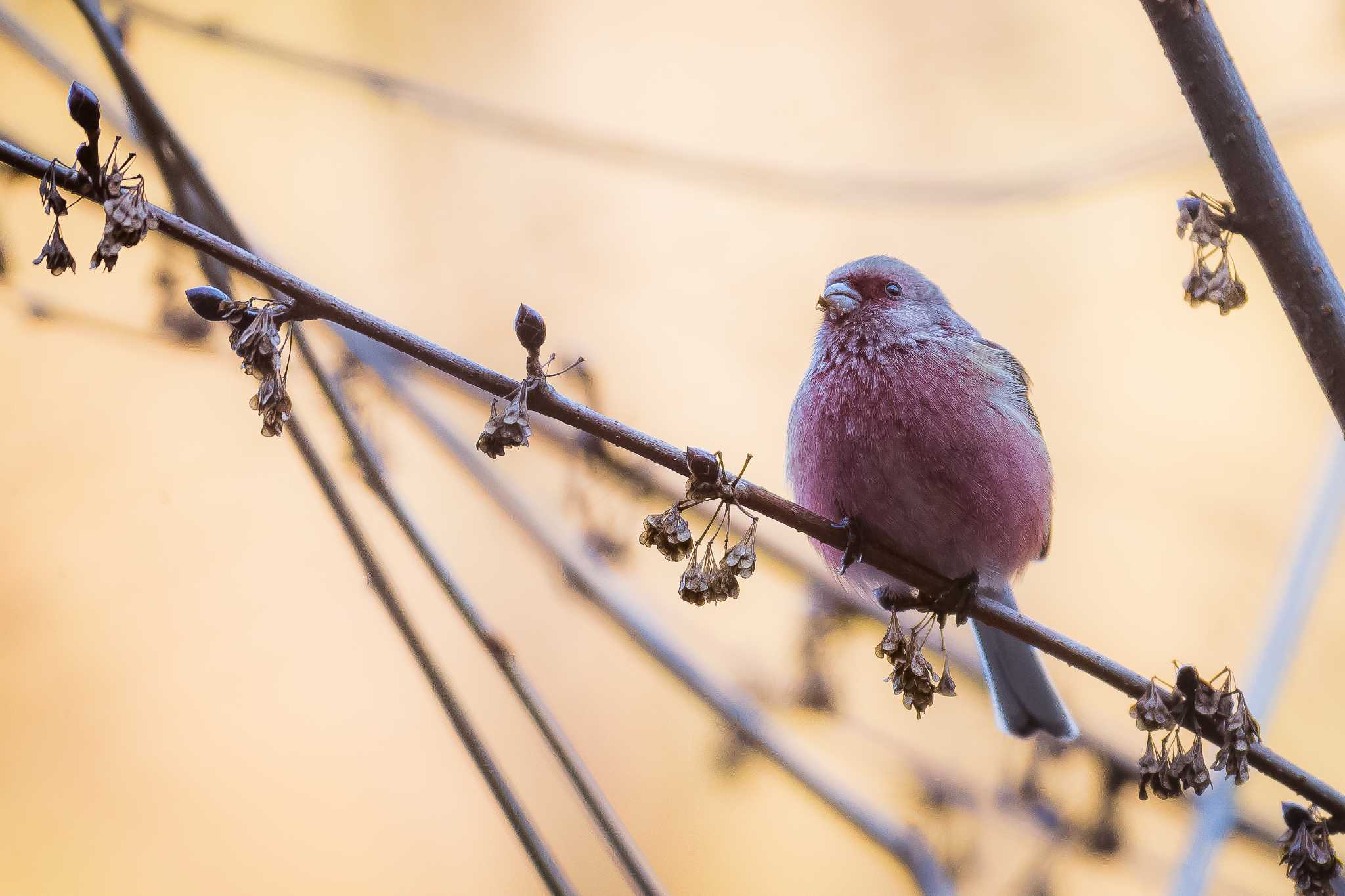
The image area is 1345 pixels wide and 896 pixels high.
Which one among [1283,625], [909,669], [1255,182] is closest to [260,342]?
Result: [909,669]

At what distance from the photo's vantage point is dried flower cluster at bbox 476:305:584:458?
4.08 ft

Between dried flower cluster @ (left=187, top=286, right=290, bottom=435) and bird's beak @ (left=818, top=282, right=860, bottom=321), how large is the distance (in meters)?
1.36

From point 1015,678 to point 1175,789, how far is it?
106 cm

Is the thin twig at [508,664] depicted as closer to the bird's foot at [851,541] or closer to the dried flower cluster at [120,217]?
the dried flower cluster at [120,217]

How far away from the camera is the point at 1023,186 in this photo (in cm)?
273

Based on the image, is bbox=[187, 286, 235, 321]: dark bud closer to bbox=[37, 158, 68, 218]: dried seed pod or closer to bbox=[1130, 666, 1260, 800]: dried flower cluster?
A: bbox=[37, 158, 68, 218]: dried seed pod

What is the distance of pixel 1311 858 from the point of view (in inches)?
57.9

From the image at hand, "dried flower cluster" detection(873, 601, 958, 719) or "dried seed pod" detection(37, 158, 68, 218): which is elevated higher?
"dried seed pod" detection(37, 158, 68, 218)

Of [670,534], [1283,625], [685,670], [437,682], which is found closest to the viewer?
[670,534]

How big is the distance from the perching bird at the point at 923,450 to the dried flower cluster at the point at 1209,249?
2.23 feet

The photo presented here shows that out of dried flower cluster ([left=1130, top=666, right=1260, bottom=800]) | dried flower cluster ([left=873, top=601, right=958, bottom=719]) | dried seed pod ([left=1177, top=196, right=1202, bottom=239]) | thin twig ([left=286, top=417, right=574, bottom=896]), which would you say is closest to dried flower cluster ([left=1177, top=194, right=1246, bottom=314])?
dried seed pod ([left=1177, top=196, right=1202, bottom=239])

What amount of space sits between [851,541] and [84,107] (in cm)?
133

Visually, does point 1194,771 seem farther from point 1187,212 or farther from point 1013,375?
point 1013,375

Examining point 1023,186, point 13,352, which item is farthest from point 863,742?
point 13,352
